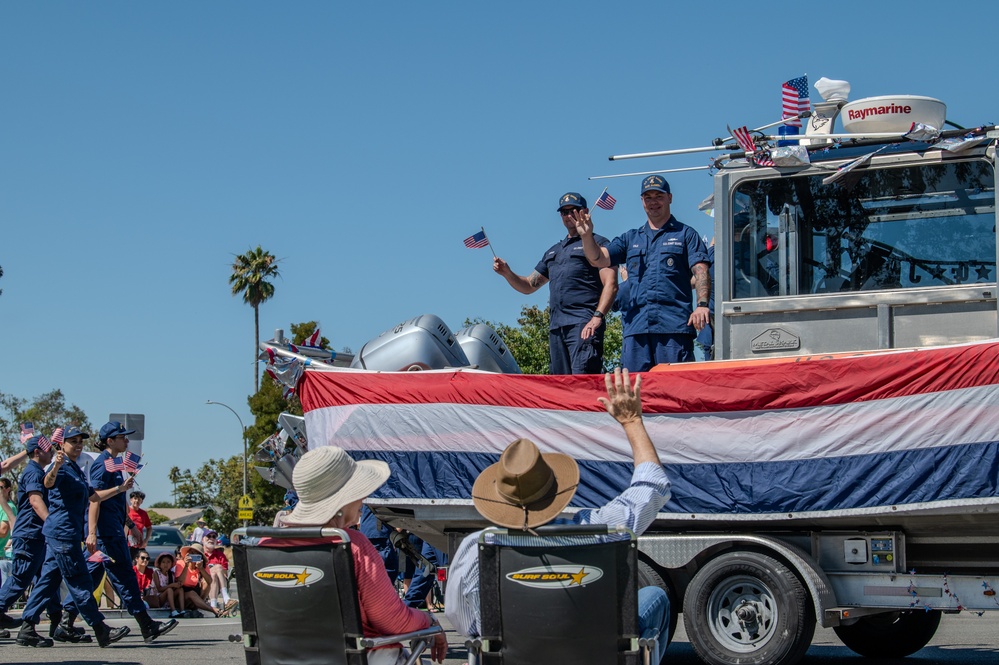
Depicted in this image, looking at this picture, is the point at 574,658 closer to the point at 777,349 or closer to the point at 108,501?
the point at 777,349

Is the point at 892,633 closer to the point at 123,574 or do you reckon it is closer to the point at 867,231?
the point at 867,231

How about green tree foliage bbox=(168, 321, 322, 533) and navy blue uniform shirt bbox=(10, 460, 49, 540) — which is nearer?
navy blue uniform shirt bbox=(10, 460, 49, 540)

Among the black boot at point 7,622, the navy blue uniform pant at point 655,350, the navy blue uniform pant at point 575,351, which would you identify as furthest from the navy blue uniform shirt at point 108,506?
the navy blue uniform pant at point 655,350

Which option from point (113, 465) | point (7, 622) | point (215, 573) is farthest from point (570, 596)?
point (215, 573)

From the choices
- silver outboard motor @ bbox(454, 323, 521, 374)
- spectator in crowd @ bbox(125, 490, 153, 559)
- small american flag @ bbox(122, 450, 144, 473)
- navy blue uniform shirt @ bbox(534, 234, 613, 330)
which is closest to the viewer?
navy blue uniform shirt @ bbox(534, 234, 613, 330)

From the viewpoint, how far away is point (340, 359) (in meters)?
10.1

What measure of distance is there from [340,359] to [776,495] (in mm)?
3966

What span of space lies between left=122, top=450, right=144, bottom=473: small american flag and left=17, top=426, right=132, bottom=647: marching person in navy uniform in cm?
53

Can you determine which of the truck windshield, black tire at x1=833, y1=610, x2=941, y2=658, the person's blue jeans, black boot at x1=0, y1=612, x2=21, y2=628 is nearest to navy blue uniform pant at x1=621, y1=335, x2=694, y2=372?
the truck windshield

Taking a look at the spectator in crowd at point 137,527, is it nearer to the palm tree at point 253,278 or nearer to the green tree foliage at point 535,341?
the green tree foliage at point 535,341

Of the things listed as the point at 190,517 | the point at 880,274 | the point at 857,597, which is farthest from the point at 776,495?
the point at 190,517

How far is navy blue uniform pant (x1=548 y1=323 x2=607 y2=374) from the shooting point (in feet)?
31.0

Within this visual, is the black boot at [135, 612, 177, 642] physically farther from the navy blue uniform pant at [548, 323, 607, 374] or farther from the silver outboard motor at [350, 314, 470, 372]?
the navy blue uniform pant at [548, 323, 607, 374]

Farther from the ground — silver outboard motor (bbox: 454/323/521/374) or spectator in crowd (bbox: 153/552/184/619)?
silver outboard motor (bbox: 454/323/521/374)
